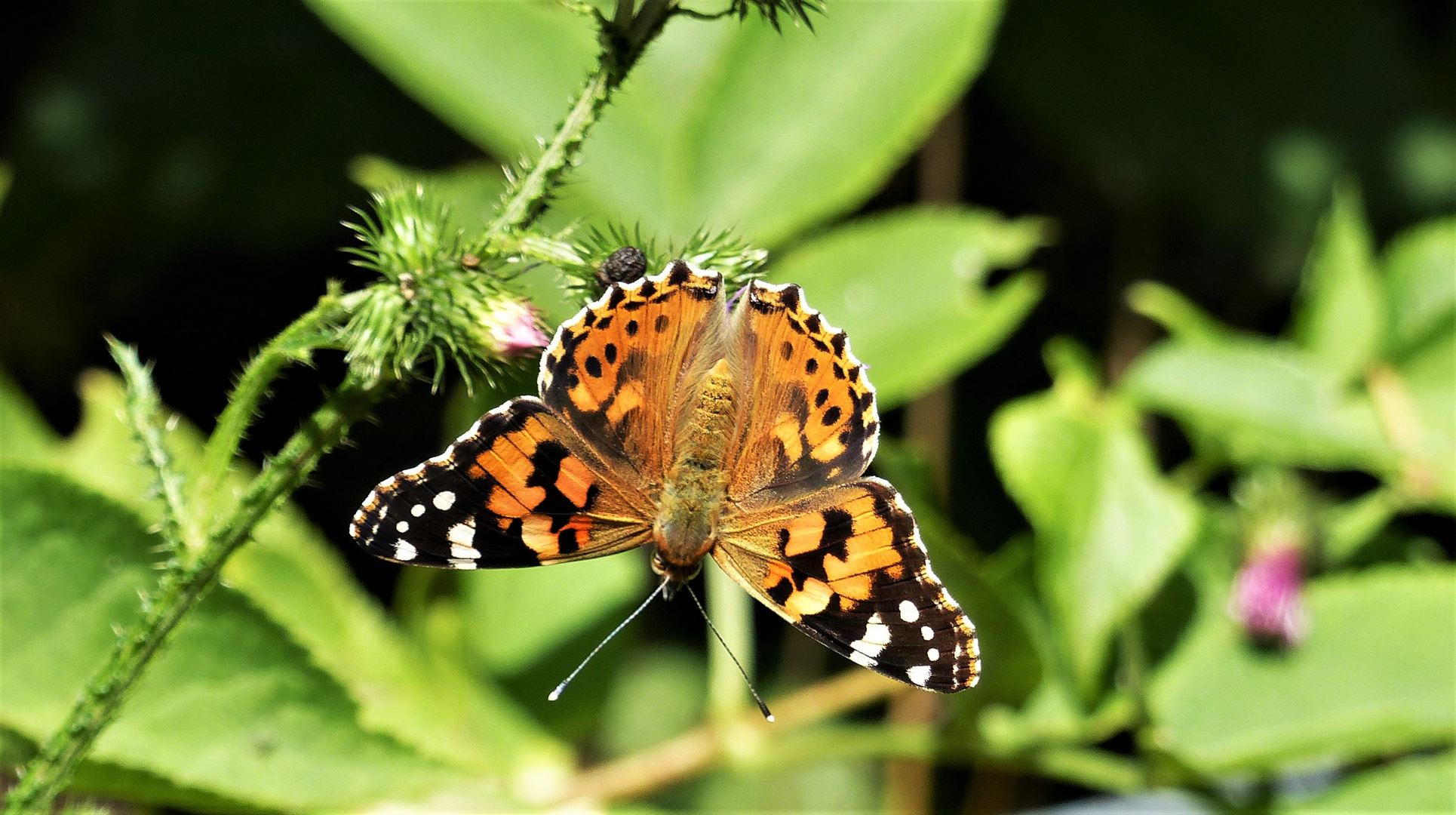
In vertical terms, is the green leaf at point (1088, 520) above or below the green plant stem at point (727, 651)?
above

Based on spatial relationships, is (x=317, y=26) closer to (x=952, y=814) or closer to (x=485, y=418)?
(x=485, y=418)

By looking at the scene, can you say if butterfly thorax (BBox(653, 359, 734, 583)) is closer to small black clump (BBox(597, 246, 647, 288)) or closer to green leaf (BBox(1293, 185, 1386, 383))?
small black clump (BBox(597, 246, 647, 288))

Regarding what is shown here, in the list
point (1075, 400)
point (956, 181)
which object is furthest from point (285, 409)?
point (1075, 400)

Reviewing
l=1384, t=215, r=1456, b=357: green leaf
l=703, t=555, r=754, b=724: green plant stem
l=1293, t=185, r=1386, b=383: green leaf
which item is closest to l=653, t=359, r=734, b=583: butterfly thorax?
l=703, t=555, r=754, b=724: green plant stem

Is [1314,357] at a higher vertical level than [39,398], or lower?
higher

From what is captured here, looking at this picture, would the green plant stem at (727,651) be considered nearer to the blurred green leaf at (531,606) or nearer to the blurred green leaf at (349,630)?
the blurred green leaf at (531,606)

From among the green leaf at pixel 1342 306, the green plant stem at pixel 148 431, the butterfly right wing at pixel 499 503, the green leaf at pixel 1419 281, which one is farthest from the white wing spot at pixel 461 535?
the green leaf at pixel 1419 281

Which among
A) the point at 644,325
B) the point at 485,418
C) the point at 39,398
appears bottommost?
the point at 39,398
